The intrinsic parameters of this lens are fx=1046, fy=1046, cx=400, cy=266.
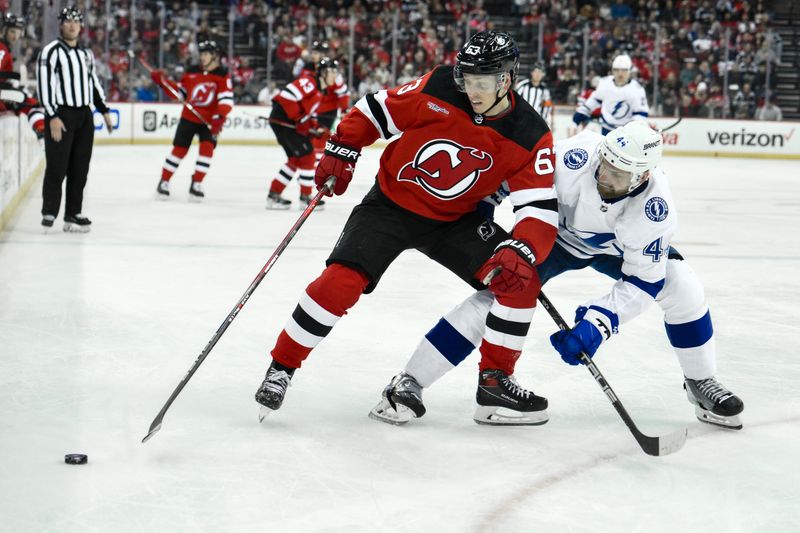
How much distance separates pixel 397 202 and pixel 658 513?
112 cm

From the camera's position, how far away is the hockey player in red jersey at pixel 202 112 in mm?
8195

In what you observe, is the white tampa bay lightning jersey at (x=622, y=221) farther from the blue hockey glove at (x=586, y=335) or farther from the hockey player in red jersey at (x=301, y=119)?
the hockey player in red jersey at (x=301, y=119)

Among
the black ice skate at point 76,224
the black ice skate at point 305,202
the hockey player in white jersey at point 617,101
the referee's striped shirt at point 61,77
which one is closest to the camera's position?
the referee's striped shirt at point 61,77

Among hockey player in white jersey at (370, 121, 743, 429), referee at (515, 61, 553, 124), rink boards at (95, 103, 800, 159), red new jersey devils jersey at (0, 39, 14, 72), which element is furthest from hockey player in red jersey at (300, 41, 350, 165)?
rink boards at (95, 103, 800, 159)

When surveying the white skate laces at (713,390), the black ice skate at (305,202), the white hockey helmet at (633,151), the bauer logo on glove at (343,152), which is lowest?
the black ice skate at (305,202)

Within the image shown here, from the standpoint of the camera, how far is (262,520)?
2164mm

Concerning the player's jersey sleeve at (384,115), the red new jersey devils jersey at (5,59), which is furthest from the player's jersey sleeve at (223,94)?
the player's jersey sleeve at (384,115)

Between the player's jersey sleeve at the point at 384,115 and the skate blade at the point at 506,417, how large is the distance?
828mm

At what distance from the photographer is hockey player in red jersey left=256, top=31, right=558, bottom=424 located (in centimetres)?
275

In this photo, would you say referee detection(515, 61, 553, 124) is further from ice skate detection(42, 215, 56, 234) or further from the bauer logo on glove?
the bauer logo on glove

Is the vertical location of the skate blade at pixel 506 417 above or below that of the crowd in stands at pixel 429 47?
below

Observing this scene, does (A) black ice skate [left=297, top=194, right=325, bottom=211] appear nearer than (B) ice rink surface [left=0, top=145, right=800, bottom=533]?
No

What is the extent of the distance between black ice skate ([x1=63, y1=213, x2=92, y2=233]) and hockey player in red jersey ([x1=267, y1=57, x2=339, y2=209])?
72.0 inches

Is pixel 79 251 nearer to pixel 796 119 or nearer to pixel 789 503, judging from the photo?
pixel 789 503
